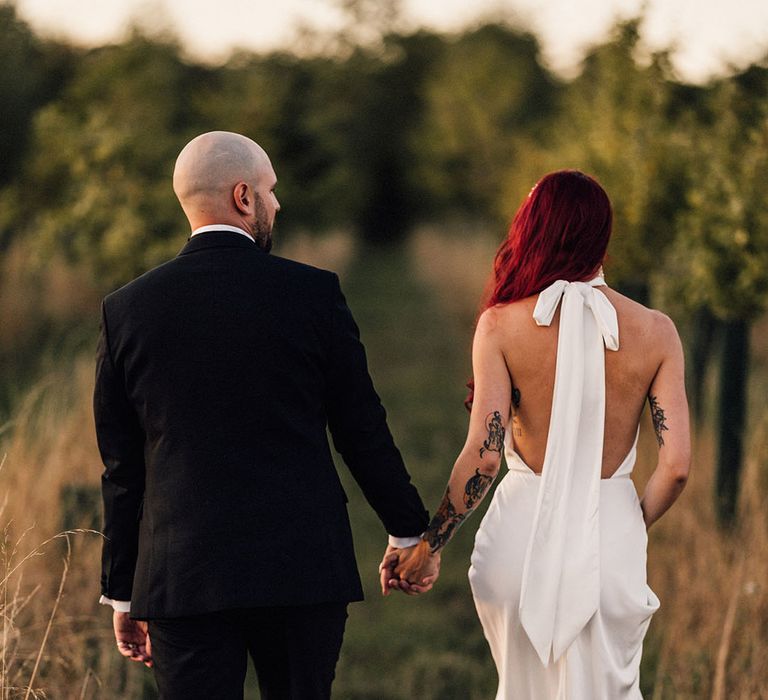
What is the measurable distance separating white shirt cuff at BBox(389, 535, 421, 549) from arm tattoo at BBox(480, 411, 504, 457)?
0.34 metres

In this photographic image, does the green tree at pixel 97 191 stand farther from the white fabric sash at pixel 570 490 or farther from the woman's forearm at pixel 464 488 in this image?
the white fabric sash at pixel 570 490

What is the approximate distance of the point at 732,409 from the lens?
20.9 feet

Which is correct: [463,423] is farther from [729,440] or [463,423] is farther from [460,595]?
[729,440]

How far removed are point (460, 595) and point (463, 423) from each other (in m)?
4.63

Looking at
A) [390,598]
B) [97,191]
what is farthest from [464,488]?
[97,191]

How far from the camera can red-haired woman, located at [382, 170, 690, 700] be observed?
10.8 feet

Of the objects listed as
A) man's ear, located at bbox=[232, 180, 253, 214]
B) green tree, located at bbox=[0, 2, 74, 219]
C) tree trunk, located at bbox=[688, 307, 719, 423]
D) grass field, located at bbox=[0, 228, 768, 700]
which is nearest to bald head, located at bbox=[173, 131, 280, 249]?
man's ear, located at bbox=[232, 180, 253, 214]

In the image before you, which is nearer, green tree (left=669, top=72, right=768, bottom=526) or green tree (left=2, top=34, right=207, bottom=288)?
green tree (left=669, top=72, right=768, bottom=526)

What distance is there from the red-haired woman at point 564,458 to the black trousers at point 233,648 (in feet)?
1.82

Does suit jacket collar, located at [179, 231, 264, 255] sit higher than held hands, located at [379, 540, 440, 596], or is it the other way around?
suit jacket collar, located at [179, 231, 264, 255]

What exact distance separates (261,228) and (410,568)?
47.0 inches

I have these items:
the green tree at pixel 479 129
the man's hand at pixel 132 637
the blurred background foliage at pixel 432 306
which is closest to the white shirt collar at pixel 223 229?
the blurred background foliage at pixel 432 306

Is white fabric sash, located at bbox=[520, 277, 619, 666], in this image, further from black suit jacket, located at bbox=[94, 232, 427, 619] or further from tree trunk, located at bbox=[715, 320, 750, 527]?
tree trunk, located at bbox=[715, 320, 750, 527]

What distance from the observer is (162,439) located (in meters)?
2.90
